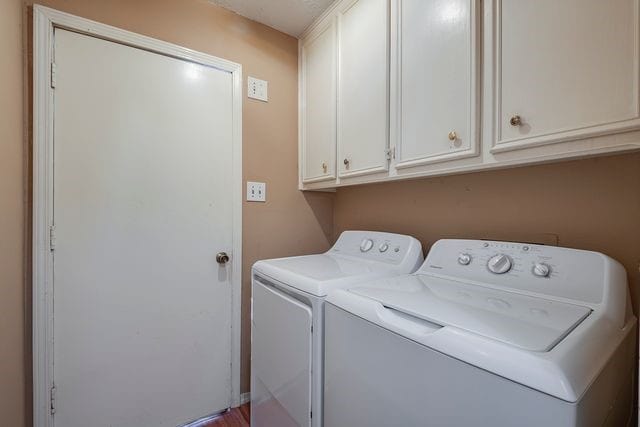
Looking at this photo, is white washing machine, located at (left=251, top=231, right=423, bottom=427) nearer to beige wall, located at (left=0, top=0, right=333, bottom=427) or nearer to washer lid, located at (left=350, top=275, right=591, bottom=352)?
washer lid, located at (left=350, top=275, right=591, bottom=352)

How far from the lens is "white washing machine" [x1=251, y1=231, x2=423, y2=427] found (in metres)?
1.00

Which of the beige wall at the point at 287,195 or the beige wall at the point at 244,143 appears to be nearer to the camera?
the beige wall at the point at 287,195

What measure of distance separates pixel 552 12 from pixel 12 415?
234 cm

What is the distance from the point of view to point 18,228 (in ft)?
3.77

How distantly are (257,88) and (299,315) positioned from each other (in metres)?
1.43

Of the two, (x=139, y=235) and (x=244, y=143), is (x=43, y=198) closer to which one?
(x=139, y=235)

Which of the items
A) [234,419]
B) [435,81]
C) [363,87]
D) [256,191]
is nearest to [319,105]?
[363,87]

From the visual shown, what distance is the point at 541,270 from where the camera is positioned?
0.89 metres

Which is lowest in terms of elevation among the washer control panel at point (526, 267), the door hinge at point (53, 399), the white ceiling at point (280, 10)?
the door hinge at point (53, 399)

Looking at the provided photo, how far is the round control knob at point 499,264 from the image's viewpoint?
0.96m

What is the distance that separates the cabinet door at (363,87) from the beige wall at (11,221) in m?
1.40

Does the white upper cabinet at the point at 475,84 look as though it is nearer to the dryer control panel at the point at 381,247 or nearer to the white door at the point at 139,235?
the dryer control panel at the point at 381,247

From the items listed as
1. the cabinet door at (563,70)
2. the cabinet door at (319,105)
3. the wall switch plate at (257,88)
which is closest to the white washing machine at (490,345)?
the cabinet door at (563,70)

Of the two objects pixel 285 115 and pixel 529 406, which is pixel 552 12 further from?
pixel 285 115
